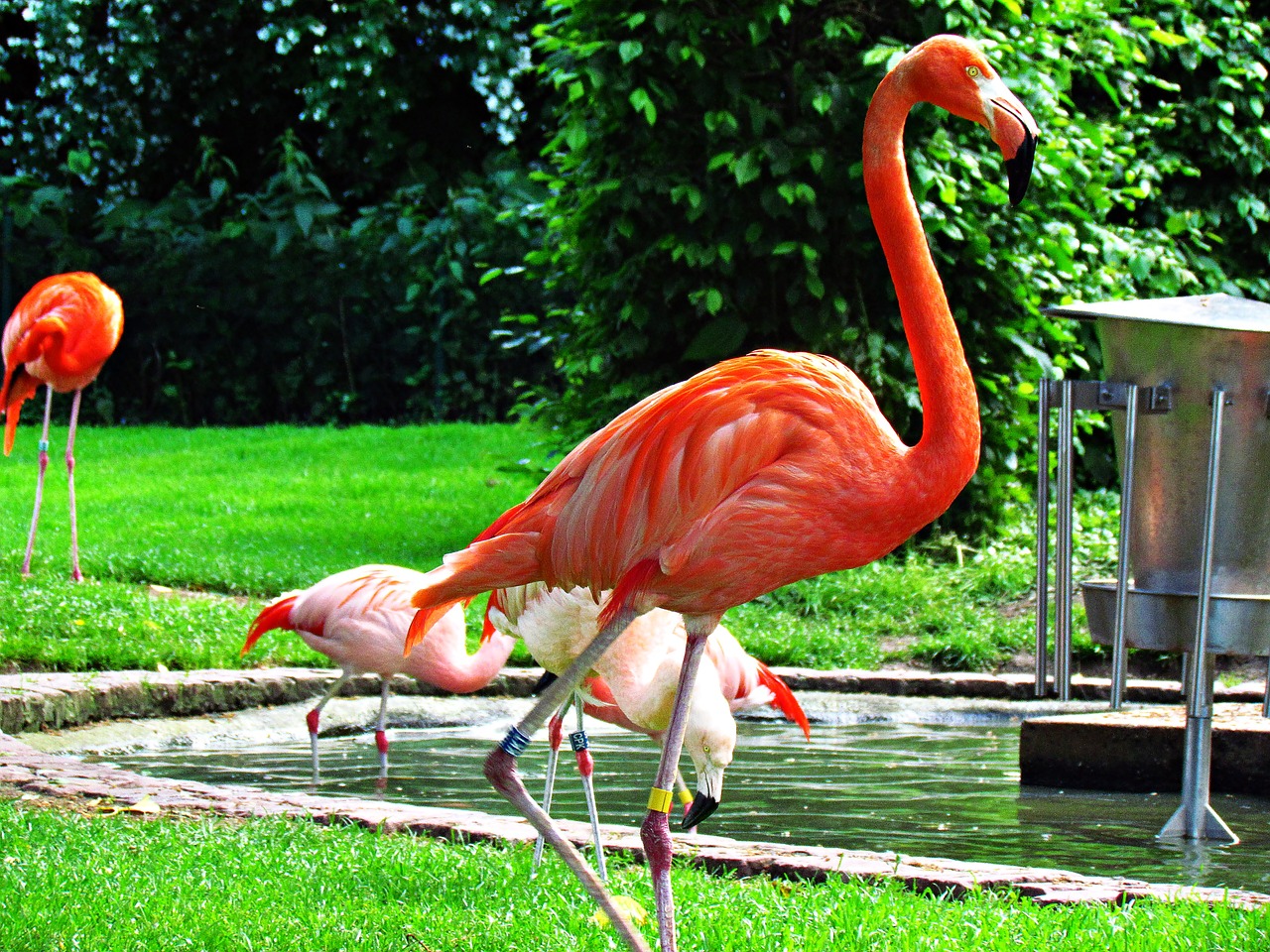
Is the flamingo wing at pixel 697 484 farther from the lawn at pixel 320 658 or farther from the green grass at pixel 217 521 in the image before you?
the green grass at pixel 217 521

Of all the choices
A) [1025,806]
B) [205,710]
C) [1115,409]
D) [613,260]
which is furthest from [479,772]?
[613,260]

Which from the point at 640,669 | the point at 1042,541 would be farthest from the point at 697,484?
the point at 1042,541

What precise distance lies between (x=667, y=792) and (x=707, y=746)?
1.02m

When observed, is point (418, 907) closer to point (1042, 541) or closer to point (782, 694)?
point (782, 694)

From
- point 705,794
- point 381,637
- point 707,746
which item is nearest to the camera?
point 707,746

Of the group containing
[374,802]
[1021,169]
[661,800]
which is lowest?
[374,802]

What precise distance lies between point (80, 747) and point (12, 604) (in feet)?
4.88

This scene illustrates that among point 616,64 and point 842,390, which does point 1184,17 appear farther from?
point 842,390

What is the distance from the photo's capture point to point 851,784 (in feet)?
15.6

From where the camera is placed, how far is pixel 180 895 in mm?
3100

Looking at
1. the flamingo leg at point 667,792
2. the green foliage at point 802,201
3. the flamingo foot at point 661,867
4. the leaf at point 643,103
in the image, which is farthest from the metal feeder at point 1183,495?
the leaf at point 643,103

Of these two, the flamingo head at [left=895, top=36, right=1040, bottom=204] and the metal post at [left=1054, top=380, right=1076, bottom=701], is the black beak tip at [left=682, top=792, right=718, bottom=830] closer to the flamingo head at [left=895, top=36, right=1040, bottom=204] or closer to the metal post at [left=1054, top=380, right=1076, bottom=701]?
the metal post at [left=1054, top=380, right=1076, bottom=701]

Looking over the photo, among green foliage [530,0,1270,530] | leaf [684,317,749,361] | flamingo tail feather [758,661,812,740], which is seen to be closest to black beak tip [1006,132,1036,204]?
flamingo tail feather [758,661,812,740]

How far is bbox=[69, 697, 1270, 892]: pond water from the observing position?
3992mm
